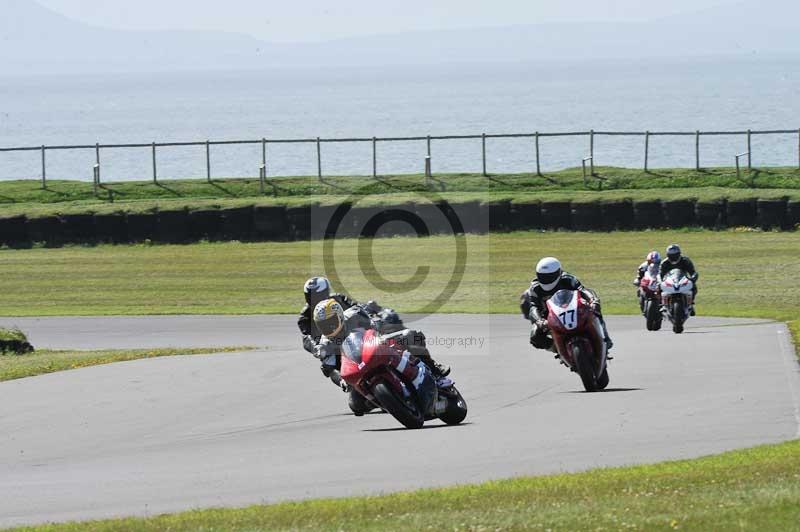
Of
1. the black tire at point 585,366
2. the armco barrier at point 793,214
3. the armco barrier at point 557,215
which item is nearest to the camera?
the black tire at point 585,366

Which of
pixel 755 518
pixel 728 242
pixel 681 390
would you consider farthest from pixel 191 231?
pixel 755 518

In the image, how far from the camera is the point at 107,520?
988 centimetres

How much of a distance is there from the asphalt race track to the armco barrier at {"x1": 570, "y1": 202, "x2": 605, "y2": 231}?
18169 millimetres

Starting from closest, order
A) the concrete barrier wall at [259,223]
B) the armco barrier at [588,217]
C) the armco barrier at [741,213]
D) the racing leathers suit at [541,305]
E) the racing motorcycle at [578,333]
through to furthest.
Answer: the racing motorcycle at [578,333], the racing leathers suit at [541,305], the armco barrier at [741,213], the armco barrier at [588,217], the concrete barrier wall at [259,223]

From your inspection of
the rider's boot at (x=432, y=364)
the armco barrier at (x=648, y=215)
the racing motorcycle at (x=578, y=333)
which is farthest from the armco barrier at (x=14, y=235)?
the rider's boot at (x=432, y=364)

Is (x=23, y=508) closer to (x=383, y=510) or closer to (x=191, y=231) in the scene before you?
(x=383, y=510)

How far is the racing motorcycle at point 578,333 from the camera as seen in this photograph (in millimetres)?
15305

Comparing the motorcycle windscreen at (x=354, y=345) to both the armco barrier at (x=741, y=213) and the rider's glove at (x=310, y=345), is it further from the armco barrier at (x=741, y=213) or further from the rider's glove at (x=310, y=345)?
the armco barrier at (x=741, y=213)

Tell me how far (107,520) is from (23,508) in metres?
1.12

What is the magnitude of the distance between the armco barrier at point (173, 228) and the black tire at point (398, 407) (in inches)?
1121

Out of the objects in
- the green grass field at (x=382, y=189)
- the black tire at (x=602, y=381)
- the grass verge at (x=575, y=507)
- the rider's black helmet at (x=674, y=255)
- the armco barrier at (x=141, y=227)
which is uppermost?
the green grass field at (x=382, y=189)

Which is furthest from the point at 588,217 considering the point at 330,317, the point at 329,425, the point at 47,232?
the point at 330,317

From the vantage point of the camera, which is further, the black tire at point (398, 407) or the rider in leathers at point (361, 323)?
the rider in leathers at point (361, 323)

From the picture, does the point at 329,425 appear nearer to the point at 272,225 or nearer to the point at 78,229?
the point at 272,225
